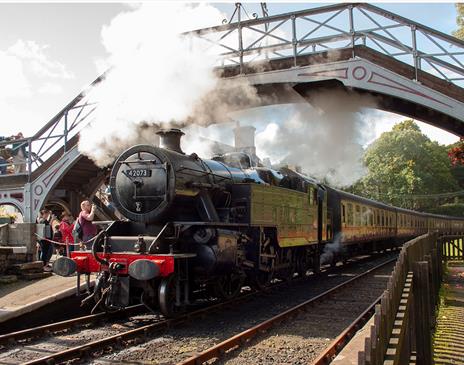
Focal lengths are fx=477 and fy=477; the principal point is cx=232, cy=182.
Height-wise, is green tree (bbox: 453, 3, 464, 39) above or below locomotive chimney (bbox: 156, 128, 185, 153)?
above

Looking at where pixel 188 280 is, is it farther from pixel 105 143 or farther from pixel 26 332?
pixel 105 143

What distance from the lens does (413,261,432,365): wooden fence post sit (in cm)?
585

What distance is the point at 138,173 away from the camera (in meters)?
8.30

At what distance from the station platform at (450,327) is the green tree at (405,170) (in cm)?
3850

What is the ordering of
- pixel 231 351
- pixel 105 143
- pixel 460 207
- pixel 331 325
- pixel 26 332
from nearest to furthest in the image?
pixel 231 351, pixel 26 332, pixel 331 325, pixel 105 143, pixel 460 207

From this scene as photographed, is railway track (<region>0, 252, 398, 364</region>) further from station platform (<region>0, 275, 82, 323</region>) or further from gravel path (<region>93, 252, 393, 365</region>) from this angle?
station platform (<region>0, 275, 82, 323</region>)

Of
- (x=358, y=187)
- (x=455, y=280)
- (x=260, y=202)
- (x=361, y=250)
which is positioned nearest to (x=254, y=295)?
(x=260, y=202)

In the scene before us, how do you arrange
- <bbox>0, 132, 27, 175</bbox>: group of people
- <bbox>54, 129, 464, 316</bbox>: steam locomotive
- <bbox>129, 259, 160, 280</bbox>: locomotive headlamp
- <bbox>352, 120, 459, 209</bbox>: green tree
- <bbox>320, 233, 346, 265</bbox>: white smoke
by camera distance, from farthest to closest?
<bbox>352, 120, 459, 209</bbox>: green tree
<bbox>0, 132, 27, 175</bbox>: group of people
<bbox>320, 233, 346, 265</bbox>: white smoke
<bbox>54, 129, 464, 316</bbox>: steam locomotive
<bbox>129, 259, 160, 280</bbox>: locomotive headlamp

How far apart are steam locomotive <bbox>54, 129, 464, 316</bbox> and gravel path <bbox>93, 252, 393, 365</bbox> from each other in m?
0.54

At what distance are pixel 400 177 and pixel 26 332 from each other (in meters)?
49.6

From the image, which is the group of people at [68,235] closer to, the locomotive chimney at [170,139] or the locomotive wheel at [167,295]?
the locomotive wheel at [167,295]

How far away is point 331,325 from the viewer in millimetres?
7668

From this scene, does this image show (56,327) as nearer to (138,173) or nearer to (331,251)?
(138,173)

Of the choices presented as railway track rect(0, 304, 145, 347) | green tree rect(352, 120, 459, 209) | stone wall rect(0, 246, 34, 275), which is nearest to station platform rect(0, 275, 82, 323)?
stone wall rect(0, 246, 34, 275)
